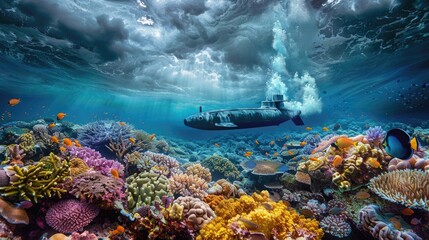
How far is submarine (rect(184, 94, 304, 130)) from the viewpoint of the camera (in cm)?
685

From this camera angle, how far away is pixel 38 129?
8.70m

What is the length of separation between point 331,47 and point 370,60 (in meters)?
7.80

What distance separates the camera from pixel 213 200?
14.9 ft

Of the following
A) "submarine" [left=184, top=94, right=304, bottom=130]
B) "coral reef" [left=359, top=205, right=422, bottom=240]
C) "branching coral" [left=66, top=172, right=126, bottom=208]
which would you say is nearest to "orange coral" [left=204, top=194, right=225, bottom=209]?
"branching coral" [left=66, top=172, right=126, bottom=208]

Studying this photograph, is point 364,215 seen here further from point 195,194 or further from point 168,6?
point 168,6

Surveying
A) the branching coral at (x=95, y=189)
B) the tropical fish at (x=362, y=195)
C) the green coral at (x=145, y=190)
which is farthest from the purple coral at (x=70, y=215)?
the tropical fish at (x=362, y=195)

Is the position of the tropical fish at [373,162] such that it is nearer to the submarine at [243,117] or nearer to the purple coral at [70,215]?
the submarine at [243,117]

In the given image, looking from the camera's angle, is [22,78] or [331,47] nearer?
[331,47]

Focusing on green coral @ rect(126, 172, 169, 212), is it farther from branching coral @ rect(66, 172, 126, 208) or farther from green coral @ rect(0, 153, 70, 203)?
green coral @ rect(0, 153, 70, 203)

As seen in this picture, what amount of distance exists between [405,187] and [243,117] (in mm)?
4505

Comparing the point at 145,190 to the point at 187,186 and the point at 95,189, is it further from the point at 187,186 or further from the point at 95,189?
the point at 187,186

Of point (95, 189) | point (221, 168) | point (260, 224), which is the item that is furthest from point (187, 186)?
point (221, 168)

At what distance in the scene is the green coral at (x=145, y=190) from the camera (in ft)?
13.7

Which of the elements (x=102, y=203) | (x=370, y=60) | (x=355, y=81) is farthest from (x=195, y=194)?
(x=355, y=81)
